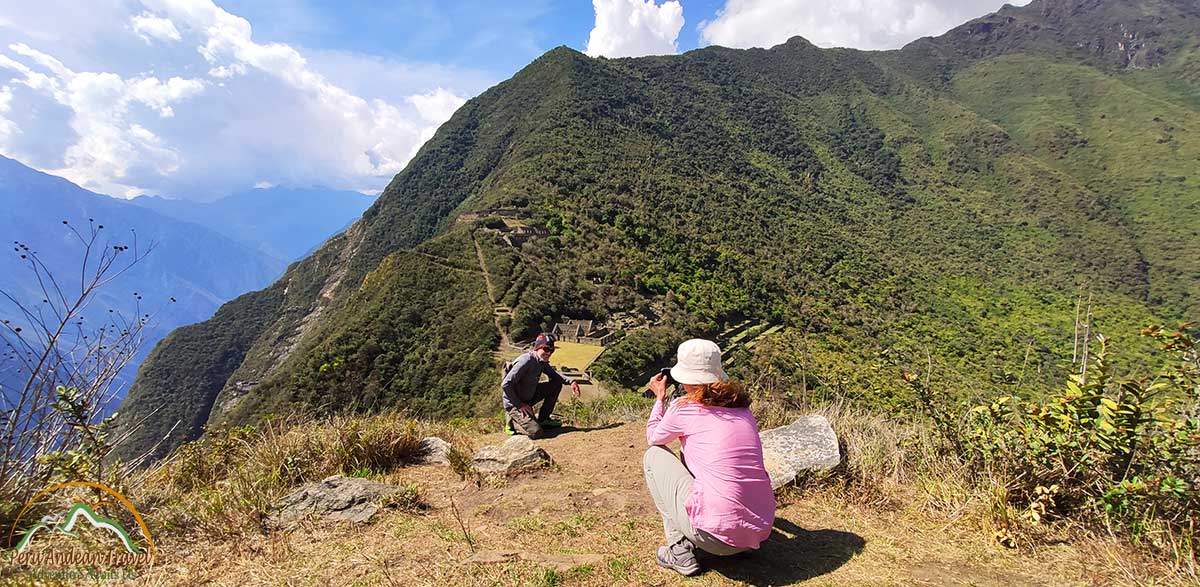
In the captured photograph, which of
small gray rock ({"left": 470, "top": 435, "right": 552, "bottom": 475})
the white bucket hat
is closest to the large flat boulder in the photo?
the white bucket hat

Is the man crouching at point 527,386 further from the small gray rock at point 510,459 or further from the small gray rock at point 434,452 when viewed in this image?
the small gray rock at point 510,459

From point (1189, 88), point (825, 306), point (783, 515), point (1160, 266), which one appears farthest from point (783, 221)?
point (1189, 88)

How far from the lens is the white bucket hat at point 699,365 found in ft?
9.18

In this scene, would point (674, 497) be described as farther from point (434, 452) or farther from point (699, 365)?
point (434, 452)

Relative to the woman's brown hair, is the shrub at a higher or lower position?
lower

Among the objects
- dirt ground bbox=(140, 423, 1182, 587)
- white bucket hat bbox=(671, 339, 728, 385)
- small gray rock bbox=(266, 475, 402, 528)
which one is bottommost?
dirt ground bbox=(140, 423, 1182, 587)

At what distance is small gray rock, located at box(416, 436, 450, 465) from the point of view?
499 centimetres

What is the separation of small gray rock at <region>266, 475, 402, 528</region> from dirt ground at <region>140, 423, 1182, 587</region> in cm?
15

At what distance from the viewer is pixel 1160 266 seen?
229ft

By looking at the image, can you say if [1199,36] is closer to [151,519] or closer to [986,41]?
[986,41]

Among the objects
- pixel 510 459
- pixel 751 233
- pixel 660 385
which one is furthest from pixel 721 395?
pixel 751 233

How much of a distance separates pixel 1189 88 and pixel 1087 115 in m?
39.0

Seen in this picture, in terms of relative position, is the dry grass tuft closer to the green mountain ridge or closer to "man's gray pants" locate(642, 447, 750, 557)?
"man's gray pants" locate(642, 447, 750, 557)

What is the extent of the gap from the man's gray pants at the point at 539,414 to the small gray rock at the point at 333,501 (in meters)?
2.23
